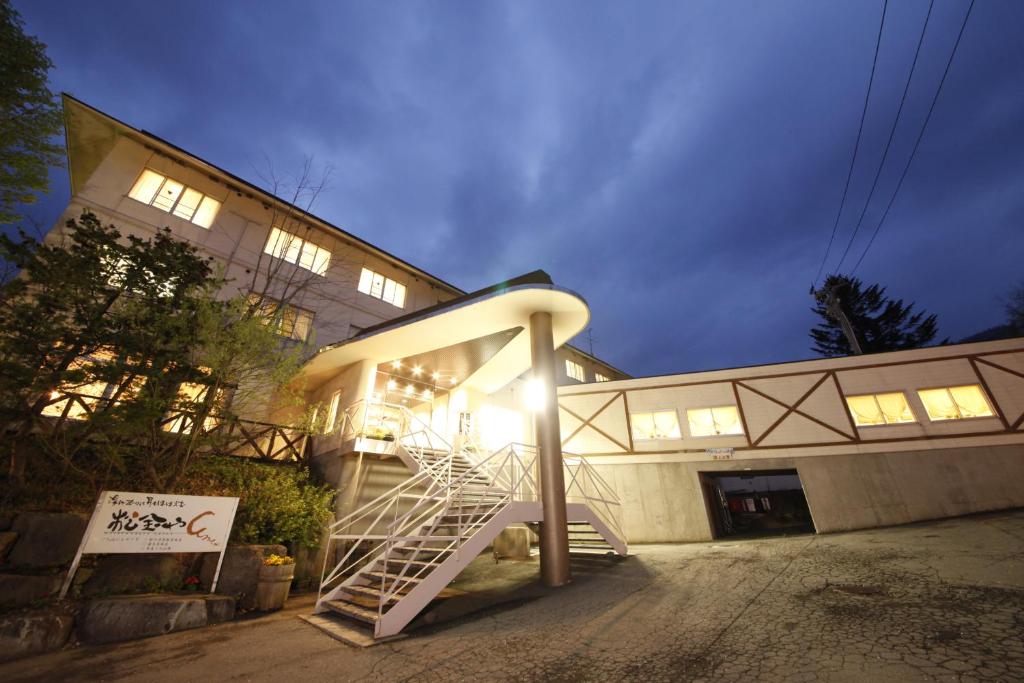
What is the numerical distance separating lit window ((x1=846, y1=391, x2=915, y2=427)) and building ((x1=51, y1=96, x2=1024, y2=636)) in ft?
0.17

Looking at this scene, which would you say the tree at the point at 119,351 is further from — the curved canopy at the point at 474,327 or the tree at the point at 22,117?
the curved canopy at the point at 474,327

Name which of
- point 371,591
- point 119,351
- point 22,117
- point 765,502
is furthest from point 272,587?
point 765,502

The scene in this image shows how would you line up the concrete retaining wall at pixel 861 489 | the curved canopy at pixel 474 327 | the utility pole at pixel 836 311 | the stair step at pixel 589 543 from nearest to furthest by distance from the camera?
the curved canopy at pixel 474 327
the stair step at pixel 589 543
the concrete retaining wall at pixel 861 489
the utility pole at pixel 836 311

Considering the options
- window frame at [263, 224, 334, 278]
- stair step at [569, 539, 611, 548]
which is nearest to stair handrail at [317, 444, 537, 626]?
stair step at [569, 539, 611, 548]

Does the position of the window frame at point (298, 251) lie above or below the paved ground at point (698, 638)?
above

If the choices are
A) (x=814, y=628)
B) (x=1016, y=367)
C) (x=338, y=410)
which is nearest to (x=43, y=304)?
(x=338, y=410)

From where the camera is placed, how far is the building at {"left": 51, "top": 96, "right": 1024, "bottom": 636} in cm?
898

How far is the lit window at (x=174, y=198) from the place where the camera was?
40.4 ft

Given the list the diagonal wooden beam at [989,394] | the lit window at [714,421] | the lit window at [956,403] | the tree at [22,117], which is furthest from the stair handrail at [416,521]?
the diagonal wooden beam at [989,394]

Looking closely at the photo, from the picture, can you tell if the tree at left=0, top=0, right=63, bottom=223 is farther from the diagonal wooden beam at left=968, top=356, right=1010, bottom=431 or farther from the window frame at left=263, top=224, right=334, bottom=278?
the diagonal wooden beam at left=968, top=356, right=1010, bottom=431

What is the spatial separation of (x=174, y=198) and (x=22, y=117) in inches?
225

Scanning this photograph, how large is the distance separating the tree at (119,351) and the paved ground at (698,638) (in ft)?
10.5

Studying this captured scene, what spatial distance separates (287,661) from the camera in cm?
417

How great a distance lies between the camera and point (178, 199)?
1288cm
